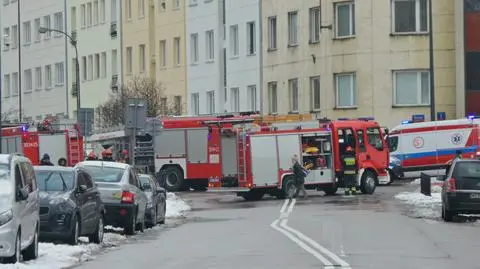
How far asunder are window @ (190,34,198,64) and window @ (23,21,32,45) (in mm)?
27991

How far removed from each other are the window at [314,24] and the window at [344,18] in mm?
1426

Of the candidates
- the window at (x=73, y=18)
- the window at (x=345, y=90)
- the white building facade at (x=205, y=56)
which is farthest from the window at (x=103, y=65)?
the window at (x=345, y=90)

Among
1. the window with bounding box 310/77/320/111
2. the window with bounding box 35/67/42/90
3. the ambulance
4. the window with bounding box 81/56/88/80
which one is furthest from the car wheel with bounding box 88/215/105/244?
the window with bounding box 35/67/42/90

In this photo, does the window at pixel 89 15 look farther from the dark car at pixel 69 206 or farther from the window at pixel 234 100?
the dark car at pixel 69 206

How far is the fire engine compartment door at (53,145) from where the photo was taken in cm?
5575

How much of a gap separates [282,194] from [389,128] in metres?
15.9

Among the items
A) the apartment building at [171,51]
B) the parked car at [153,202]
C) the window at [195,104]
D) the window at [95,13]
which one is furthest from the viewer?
the window at [95,13]

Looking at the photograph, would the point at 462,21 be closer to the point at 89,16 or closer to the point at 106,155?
the point at 106,155

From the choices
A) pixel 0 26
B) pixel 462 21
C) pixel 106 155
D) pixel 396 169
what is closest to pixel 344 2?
pixel 462 21

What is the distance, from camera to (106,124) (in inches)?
2911

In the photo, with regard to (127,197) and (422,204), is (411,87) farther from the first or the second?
(127,197)

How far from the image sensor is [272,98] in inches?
2692

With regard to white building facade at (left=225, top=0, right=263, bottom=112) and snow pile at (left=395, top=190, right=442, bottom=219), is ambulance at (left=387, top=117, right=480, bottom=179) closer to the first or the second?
snow pile at (left=395, top=190, right=442, bottom=219)

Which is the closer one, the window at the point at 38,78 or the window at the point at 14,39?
the window at the point at 38,78
